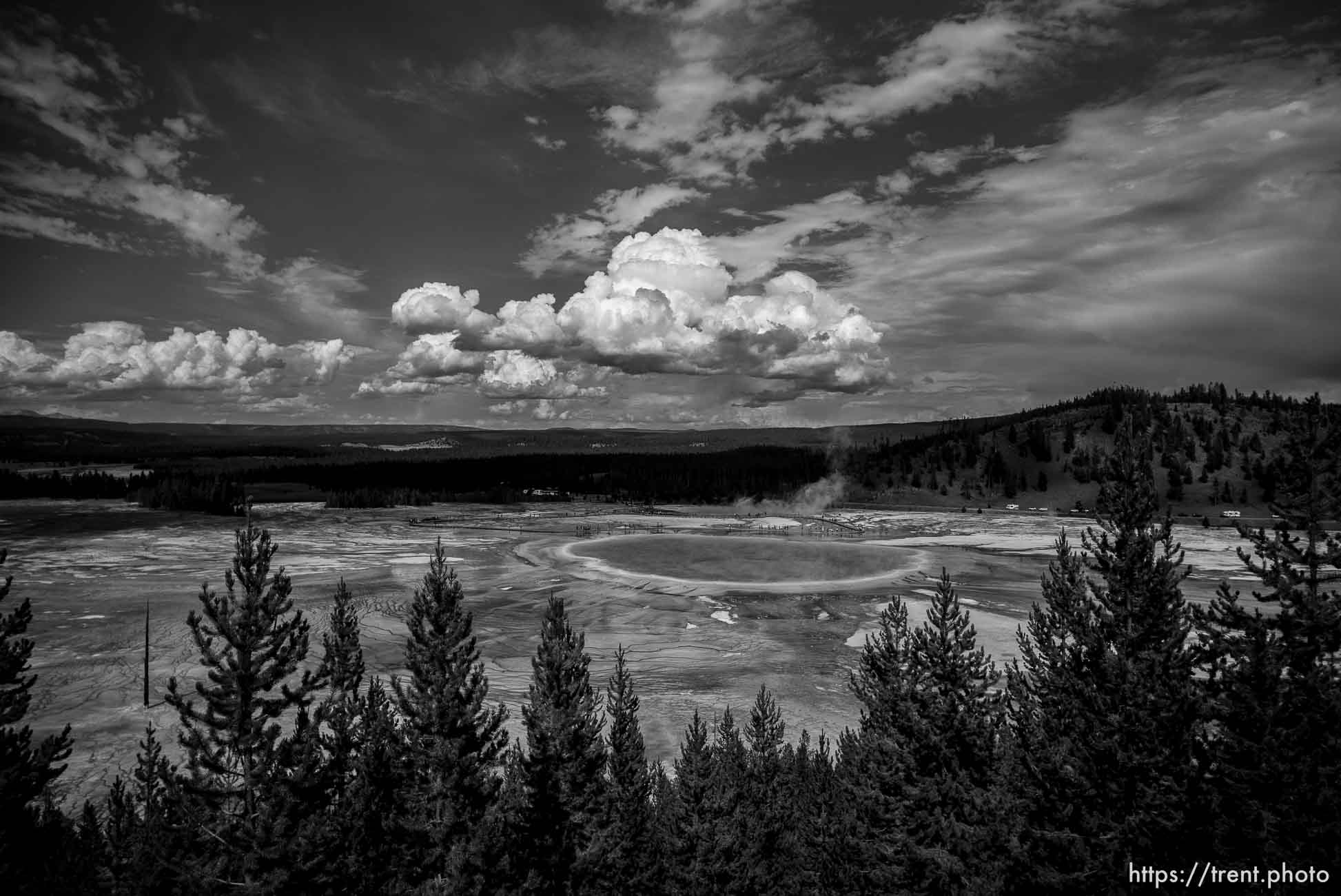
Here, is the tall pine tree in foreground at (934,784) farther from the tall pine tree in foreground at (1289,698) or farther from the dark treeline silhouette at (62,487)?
the dark treeline silhouette at (62,487)

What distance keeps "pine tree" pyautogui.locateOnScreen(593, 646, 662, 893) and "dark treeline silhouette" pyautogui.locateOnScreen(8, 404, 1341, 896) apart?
91 millimetres

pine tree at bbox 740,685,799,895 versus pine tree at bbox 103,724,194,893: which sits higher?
pine tree at bbox 103,724,194,893

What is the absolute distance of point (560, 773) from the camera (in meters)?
21.6

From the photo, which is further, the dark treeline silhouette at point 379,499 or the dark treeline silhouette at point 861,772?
the dark treeline silhouette at point 379,499

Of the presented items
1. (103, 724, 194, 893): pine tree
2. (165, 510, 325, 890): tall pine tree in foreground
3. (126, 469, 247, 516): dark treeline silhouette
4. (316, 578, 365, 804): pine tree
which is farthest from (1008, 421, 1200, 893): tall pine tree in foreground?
(126, 469, 247, 516): dark treeline silhouette

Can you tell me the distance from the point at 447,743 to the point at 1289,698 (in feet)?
59.7

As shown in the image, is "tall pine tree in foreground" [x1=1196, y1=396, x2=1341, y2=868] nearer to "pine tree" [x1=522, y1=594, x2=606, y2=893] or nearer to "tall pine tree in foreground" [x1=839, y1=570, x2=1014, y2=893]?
"tall pine tree in foreground" [x1=839, y1=570, x2=1014, y2=893]

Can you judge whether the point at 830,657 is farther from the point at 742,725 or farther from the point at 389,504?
the point at 389,504

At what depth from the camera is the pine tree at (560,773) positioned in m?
20.4

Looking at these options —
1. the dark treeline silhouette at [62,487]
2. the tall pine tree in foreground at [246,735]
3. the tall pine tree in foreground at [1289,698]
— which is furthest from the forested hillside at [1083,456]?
the dark treeline silhouette at [62,487]

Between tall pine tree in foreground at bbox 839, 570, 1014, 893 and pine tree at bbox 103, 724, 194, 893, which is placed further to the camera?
tall pine tree in foreground at bbox 839, 570, 1014, 893

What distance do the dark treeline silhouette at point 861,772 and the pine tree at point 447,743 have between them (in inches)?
3.0

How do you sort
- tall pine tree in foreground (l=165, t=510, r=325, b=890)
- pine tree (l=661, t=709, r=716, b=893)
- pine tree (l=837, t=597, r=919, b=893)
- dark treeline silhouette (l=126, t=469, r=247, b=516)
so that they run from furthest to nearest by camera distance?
dark treeline silhouette (l=126, t=469, r=247, b=516) < pine tree (l=661, t=709, r=716, b=893) < pine tree (l=837, t=597, r=919, b=893) < tall pine tree in foreground (l=165, t=510, r=325, b=890)

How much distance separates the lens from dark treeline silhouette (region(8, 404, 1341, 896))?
14.4 meters
